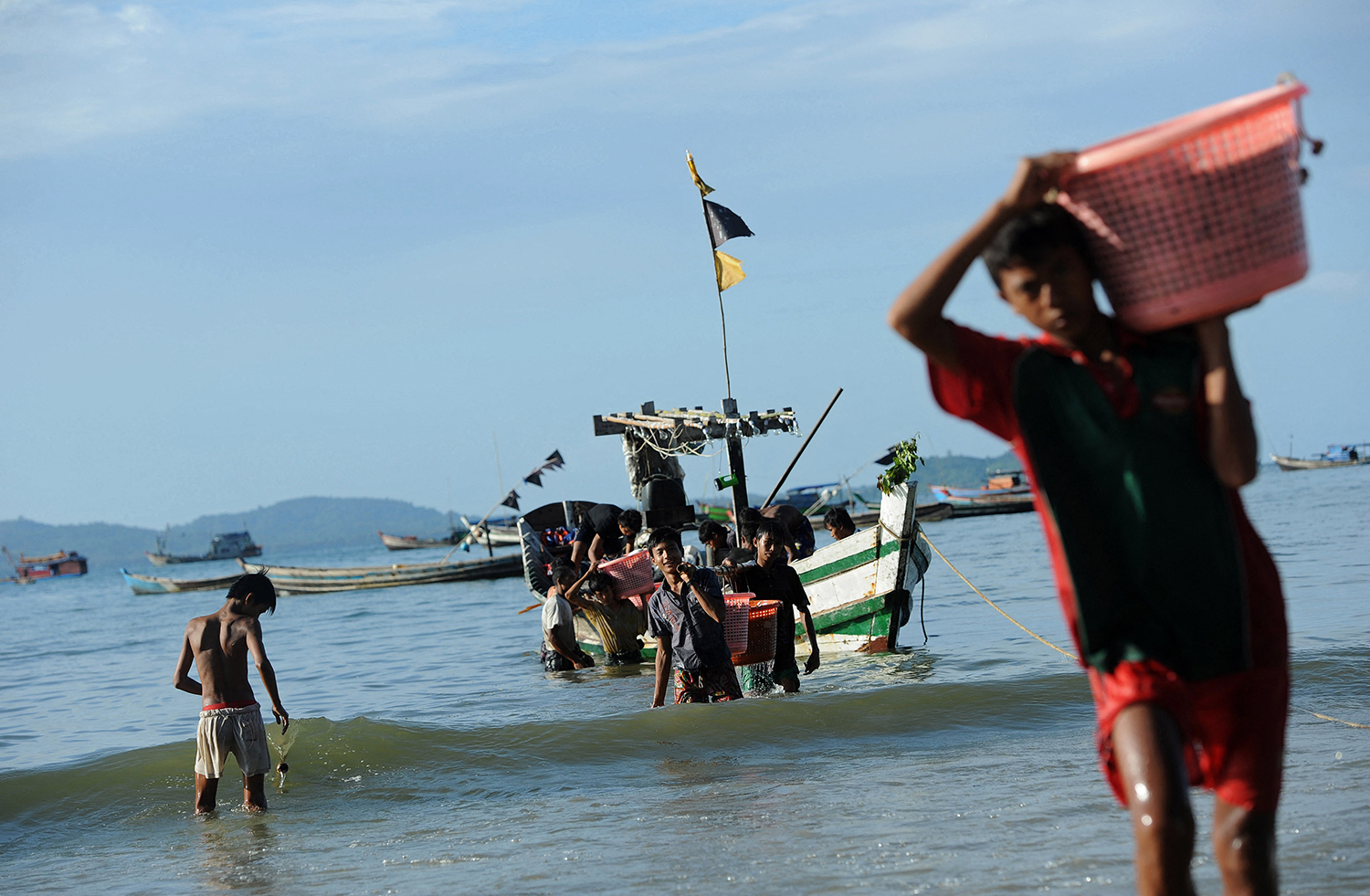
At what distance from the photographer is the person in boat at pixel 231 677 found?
7.21 m

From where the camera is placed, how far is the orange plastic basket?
913 centimetres

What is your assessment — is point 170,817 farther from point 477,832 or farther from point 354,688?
point 354,688

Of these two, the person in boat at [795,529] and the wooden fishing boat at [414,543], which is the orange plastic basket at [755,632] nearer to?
the person in boat at [795,529]

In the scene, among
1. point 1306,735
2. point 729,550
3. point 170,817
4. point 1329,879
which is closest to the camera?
point 1329,879

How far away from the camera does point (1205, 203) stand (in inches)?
87.7

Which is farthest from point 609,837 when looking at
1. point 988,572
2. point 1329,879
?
point 988,572

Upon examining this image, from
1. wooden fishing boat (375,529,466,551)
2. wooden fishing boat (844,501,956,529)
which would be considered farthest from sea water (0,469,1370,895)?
wooden fishing boat (375,529,466,551)

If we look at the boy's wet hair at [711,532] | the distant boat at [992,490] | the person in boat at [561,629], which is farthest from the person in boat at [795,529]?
the distant boat at [992,490]

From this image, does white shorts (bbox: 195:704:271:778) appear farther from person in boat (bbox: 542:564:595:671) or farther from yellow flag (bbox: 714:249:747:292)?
yellow flag (bbox: 714:249:747:292)

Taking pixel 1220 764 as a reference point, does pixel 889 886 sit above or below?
below

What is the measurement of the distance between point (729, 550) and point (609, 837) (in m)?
5.85

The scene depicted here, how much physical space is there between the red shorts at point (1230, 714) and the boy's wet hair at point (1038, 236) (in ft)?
2.68

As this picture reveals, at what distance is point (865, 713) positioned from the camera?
9.73 m

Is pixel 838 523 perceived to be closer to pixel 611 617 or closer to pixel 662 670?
pixel 611 617
